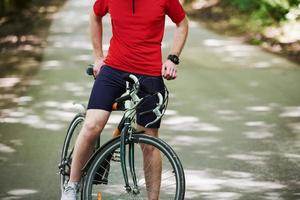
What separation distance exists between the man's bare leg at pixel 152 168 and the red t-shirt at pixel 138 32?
0.51 m

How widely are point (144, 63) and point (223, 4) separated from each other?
57.3ft

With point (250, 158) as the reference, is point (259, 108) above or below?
below

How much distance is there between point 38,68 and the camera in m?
12.7

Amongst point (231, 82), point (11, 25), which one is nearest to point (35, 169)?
point (231, 82)

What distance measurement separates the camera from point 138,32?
194 inches

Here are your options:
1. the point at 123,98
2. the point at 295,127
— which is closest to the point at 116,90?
the point at 123,98

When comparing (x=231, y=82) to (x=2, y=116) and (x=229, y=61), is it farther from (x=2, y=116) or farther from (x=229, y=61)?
(x=2, y=116)

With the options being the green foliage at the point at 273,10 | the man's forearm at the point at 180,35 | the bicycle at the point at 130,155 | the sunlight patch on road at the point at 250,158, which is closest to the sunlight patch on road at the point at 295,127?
the sunlight patch on road at the point at 250,158

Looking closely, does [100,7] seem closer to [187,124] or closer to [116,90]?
[116,90]

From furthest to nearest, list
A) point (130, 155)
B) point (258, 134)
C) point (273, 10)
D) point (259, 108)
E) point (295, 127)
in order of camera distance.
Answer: point (273, 10) < point (259, 108) < point (295, 127) < point (258, 134) < point (130, 155)

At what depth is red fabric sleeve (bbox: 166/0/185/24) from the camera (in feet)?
16.5

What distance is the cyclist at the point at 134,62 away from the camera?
4934mm

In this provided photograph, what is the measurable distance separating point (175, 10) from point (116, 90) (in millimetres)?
766

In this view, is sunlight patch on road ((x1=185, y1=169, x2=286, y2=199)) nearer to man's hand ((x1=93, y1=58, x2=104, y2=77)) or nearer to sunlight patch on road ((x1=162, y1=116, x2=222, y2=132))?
man's hand ((x1=93, y1=58, x2=104, y2=77))
